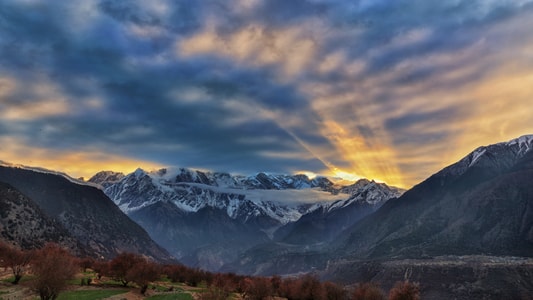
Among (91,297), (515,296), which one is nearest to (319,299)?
(91,297)

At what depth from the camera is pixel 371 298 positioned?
105m

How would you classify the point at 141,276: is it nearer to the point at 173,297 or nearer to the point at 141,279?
the point at 141,279

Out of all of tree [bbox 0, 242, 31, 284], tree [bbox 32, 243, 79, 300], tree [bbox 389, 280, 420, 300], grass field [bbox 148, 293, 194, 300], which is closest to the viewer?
tree [bbox 32, 243, 79, 300]

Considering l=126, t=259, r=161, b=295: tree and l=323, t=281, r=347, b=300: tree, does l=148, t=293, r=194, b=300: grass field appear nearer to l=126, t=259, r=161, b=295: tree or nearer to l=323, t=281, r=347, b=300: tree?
l=126, t=259, r=161, b=295: tree

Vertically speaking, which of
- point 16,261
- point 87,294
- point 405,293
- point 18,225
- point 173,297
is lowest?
point 173,297

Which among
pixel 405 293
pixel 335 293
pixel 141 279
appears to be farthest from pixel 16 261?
pixel 405 293

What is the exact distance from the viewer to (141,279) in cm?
8094

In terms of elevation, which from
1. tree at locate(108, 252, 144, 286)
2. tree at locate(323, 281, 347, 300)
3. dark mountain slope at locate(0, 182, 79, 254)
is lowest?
tree at locate(323, 281, 347, 300)

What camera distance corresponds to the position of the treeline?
2157 inches

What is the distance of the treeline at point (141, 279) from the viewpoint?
54.8m

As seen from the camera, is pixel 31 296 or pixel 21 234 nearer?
pixel 31 296

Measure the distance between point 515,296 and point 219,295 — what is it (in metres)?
191

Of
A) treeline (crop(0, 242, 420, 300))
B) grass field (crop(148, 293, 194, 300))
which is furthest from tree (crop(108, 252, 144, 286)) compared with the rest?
grass field (crop(148, 293, 194, 300))

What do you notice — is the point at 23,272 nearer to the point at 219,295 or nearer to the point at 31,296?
the point at 31,296
